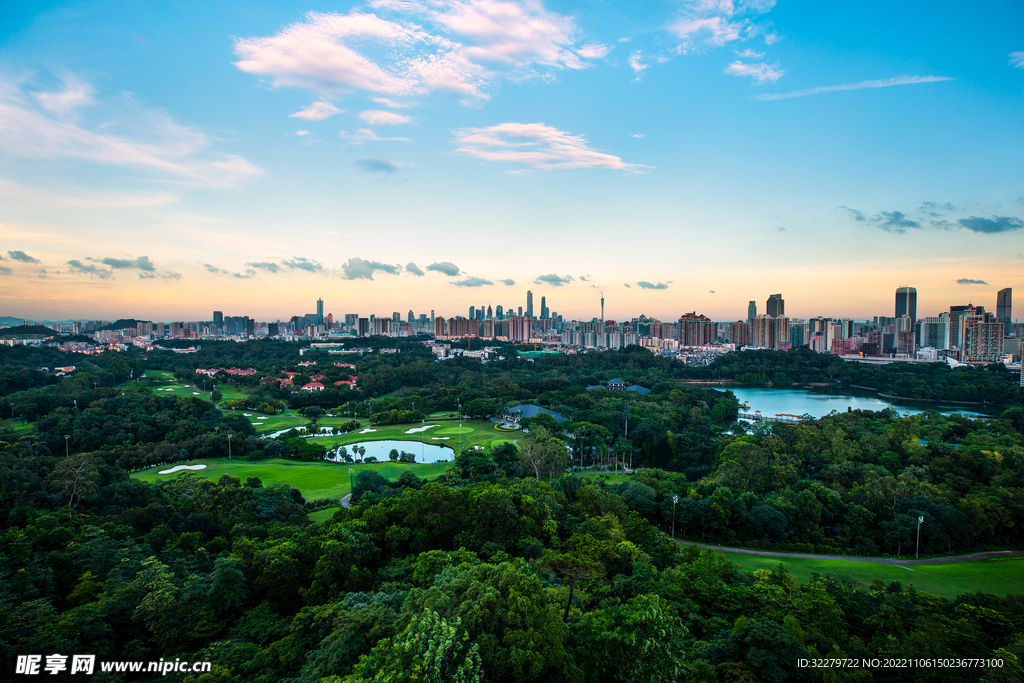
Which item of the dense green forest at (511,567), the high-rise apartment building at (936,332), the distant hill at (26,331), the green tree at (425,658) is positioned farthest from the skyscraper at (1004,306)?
the distant hill at (26,331)

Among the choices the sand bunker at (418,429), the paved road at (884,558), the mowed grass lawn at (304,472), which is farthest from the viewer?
the sand bunker at (418,429)

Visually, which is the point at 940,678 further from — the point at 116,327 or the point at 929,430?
the point at 116,327

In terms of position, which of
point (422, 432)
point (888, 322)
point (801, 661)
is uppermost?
point (888, 322)

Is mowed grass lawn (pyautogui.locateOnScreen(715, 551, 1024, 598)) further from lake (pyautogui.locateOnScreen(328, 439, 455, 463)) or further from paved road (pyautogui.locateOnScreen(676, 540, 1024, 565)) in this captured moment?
lake (pyautogui.locateOnScreen(328, 439, 455, 463))

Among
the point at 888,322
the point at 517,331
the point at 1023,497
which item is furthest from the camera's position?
the point at 517,331

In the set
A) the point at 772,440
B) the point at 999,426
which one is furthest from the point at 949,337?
the point at 772,440

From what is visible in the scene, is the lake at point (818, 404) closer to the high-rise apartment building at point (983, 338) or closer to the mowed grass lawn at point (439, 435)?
the mowed grass lawn at point (439, 435)

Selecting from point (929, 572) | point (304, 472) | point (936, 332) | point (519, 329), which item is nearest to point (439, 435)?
point (304, 472)

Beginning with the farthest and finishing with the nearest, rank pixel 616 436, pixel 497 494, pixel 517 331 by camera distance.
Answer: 1. pixel 517 331
2. pixel 616 436
3. pixel 497 494
